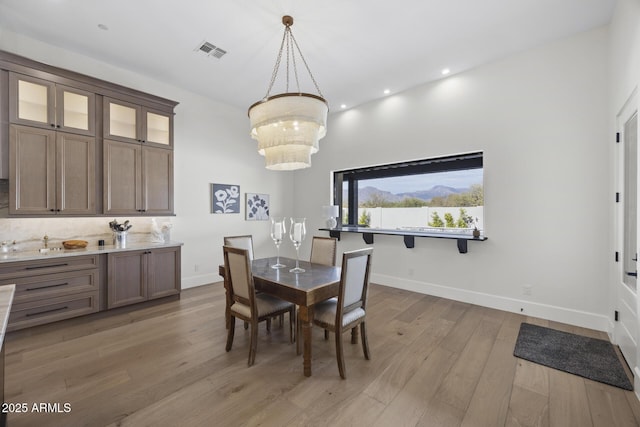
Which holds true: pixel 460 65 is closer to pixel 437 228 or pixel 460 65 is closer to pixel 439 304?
pixel 437 228

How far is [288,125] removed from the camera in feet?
8.23

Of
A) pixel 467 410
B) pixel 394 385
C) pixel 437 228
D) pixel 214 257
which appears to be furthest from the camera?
pixel 214 257

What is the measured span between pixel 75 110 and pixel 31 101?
0.37 m

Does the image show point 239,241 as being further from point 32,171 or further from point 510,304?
point 510,304

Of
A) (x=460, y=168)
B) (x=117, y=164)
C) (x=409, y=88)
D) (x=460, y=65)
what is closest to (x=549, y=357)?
(x=460, y=168)

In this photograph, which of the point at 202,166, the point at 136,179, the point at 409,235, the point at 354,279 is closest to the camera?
the point at 354,279

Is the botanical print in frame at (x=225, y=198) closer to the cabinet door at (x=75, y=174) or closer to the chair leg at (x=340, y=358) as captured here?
the cabinet door at (x=75, y=174)

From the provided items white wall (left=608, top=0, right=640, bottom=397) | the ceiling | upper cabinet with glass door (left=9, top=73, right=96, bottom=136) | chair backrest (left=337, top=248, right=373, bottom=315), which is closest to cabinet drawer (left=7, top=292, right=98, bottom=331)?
upper cabinet with glass door (left=9, top=73, right=96, bottom=136)

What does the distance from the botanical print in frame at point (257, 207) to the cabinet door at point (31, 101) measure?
3015mm

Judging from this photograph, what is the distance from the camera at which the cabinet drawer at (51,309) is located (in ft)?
9.48

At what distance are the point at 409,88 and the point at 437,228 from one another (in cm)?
235

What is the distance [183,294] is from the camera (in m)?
4.32

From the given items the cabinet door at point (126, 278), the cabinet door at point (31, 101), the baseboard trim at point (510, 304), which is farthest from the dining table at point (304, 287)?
the cabinet door at point (31, 101)

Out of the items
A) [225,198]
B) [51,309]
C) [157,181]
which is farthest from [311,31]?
[51,309]
